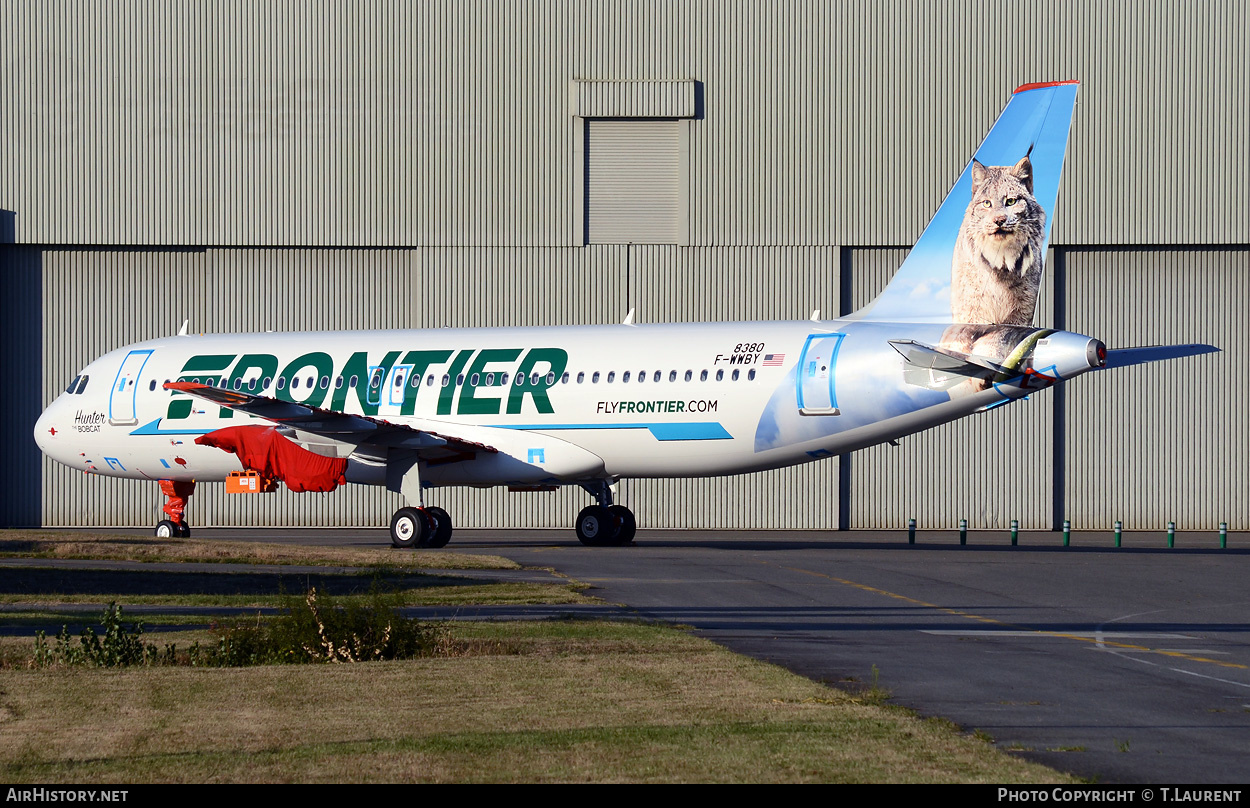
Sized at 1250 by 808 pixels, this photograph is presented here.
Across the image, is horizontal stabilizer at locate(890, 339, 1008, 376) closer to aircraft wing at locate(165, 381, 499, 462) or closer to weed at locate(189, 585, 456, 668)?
aircraft wing at locate(165, 381, 499, 462)

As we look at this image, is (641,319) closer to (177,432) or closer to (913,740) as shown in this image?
(177,432)

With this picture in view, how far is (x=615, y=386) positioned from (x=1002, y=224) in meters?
8.07

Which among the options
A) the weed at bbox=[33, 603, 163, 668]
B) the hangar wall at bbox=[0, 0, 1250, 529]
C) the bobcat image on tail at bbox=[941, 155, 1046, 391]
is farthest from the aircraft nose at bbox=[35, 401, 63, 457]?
the weed at bbox=[33, 603, 163, 668]

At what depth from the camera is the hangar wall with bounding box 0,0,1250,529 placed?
1641 inches

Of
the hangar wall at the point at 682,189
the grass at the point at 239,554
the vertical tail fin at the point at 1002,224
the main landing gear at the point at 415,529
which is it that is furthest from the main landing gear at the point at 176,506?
the vertical tail fin at the point at 1002,224

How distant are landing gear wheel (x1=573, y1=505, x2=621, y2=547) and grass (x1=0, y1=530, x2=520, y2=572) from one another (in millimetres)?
4603

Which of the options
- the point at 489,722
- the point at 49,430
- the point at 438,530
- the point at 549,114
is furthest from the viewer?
the point at 549,114

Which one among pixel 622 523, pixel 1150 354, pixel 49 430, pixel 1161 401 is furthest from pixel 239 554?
pixel 1161 401

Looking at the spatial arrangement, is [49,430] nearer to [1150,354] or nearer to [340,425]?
[340,425]

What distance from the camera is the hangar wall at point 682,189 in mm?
41688

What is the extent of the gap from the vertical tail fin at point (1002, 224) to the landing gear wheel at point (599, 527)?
26.0ft

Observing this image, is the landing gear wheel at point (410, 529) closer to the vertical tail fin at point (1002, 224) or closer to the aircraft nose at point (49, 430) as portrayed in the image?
the aircraft nose at point (49, 430)

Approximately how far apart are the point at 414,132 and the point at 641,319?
8638mm

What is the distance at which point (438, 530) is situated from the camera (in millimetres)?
29625
